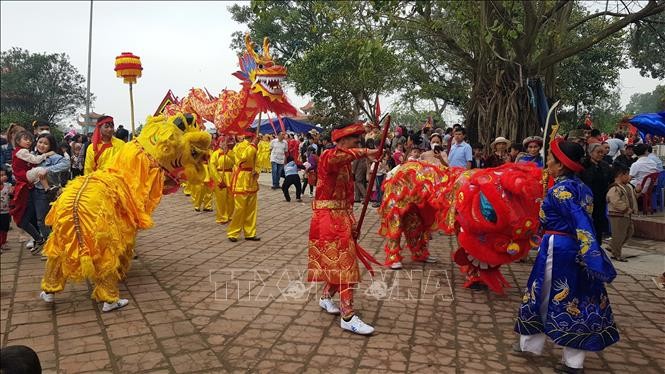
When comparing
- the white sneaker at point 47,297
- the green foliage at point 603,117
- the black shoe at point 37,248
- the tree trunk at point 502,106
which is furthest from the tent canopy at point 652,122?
the green foliage at point 603,117

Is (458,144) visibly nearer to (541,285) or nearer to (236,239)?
(236,239)

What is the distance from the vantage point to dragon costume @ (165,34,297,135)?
305 inches

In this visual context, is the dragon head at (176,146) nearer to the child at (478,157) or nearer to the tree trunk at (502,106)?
the child at (478,157)

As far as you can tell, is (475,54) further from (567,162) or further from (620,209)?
(567,162)

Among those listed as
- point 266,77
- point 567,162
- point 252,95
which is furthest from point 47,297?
point 252,95

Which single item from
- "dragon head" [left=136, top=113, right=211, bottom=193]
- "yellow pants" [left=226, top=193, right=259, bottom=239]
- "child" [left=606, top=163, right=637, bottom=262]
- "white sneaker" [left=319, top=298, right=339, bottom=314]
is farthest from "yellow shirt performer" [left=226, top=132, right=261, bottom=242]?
"child" [left=606, top=163, right=637, bottom=262]

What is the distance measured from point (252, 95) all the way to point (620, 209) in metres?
5.70

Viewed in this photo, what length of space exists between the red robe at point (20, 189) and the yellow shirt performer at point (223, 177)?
268 cm

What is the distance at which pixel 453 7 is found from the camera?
802 centimetres

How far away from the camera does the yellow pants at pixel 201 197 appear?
32.8ft

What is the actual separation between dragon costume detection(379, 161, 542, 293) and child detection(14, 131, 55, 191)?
14.3 ft

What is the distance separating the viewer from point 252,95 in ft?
26.6

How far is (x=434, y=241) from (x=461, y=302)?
286 cm

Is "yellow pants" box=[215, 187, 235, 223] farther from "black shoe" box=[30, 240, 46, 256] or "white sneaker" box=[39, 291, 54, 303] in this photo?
"white sneaker" box=[39, 291, 54, 303]
